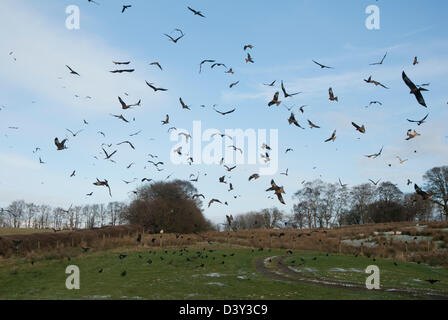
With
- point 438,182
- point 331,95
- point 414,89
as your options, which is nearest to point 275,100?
point 331,95

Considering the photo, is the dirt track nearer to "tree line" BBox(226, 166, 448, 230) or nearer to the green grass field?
the green grass field

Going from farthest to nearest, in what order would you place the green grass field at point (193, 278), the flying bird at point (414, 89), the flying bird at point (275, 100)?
1. the green grass field at point (193, 278)
2. the flying bird at point (275, 100)
3. the flying bird at point (414, 89)

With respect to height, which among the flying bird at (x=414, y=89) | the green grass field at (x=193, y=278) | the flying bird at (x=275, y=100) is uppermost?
the flying bird at (x=275, y=100)

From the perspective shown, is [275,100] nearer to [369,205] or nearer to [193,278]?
[193,278]

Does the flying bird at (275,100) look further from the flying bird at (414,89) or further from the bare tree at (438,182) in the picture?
the bare tree at (438,182)

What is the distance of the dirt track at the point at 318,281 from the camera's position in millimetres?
17094

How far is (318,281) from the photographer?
836 inches

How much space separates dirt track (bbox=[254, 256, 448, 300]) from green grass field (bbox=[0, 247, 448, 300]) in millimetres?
437

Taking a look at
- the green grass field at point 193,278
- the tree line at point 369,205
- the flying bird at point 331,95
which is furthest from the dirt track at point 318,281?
the tree line at point 369,205

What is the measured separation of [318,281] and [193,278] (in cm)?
828

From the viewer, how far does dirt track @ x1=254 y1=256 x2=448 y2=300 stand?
673 inches

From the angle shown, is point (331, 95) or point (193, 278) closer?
point (331, 95)

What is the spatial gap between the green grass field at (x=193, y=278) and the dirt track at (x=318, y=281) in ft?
1.43
